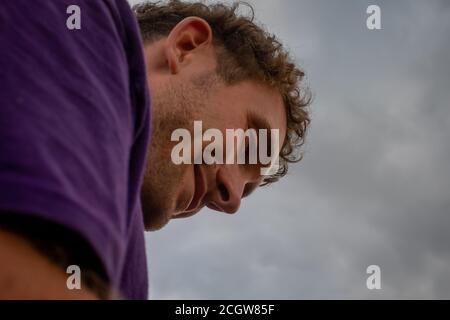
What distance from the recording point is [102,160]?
56 cm

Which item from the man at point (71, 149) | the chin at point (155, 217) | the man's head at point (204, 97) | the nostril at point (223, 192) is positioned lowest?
the man at point (71, 149)

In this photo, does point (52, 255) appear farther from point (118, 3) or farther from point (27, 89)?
point (118, 3)

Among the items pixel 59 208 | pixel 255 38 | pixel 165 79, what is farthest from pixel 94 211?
pixel 255 38

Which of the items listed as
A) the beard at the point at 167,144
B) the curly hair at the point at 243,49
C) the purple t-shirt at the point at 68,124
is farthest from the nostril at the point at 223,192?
the purple t-shirt at the point at 68,124

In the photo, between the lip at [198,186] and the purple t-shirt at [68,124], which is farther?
the lip at [198,186]

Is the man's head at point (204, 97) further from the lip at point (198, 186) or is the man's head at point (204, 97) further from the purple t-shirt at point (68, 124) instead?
the purple t-shirt at point (68, 124)

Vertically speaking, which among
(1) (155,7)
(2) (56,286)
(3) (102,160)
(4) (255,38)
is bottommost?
(2) (56,286)

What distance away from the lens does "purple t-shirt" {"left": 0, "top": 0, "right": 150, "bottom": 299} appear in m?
0.49

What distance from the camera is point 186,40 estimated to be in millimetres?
1622

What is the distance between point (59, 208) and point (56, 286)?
0.07m

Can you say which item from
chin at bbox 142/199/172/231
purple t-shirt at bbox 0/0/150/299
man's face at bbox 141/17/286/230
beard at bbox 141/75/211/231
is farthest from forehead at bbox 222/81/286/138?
purple t-shirt at bbox 0/0/150/299

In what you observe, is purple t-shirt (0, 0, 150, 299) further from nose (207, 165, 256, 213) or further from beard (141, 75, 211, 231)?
nose (207, 165, 256, 213)

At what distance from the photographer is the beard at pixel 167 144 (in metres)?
1.44
